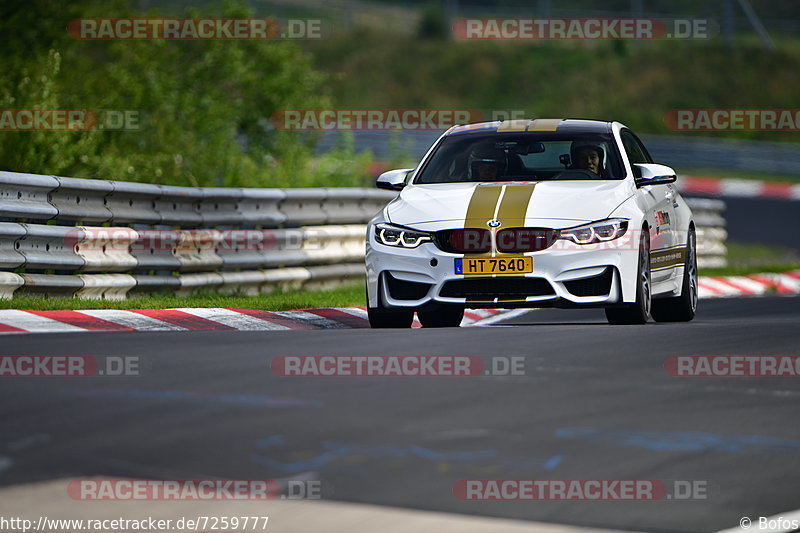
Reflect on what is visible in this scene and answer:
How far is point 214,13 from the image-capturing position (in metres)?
28.0

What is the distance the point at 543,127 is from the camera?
11.7 meters

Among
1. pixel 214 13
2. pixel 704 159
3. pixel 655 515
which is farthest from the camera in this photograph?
pixel 704 159

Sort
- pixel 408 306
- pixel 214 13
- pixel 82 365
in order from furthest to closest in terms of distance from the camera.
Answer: pixel 214 13 < pixel 408 306 < pixel 82 365

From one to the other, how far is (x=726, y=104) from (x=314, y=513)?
46.6 meters

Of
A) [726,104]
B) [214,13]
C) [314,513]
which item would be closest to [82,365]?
[314,513]

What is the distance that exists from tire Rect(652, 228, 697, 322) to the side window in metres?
0.77

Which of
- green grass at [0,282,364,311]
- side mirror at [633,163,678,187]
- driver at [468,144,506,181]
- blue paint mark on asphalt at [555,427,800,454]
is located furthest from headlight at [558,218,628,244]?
blue paint mark on asphalt at [555,427,800,454]

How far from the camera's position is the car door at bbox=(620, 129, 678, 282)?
1097cm

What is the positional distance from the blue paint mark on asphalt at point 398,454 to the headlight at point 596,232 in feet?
14.7

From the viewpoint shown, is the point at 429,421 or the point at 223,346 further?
the point at 223,346

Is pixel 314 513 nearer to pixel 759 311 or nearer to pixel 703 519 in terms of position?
pixel 703 519

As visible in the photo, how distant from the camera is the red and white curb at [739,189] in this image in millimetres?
32938

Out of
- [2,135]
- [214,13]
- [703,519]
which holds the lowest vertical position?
[703,519]

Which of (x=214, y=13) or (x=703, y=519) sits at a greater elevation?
(x=214, y=13)
